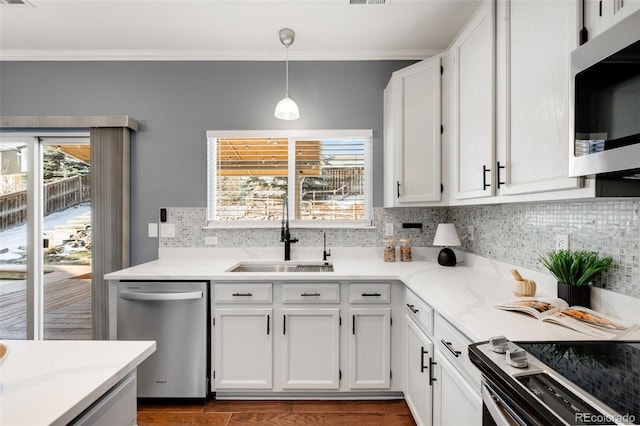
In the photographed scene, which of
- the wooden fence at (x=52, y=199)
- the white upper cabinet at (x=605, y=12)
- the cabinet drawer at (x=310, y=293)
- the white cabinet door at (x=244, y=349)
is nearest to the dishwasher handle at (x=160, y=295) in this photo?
the white cabinet door at (x=244, y=349)

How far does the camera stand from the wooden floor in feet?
A: 6.58

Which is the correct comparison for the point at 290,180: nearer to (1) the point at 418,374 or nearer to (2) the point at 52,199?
(1) the point at 418,374

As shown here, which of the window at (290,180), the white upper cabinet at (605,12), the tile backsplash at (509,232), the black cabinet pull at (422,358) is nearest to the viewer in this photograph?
the white upper cabinet at (605,12)

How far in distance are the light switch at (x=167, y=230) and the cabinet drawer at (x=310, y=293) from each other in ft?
4.17

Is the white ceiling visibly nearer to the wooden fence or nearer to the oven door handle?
the wooden fence

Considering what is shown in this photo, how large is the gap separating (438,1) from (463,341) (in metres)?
2.08

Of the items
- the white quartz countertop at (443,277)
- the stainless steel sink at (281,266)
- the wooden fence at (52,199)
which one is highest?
the wooden fence at (52,199)

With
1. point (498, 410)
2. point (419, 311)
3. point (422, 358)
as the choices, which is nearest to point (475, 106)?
point (419, 311)

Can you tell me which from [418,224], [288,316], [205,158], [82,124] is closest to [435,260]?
[418,224]

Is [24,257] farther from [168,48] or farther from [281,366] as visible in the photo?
[281,366]

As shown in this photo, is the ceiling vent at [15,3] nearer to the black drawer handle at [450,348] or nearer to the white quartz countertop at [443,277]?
the white quartz countertop at [443,277]

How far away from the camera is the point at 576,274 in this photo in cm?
136

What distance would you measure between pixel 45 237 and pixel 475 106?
11.7 ft

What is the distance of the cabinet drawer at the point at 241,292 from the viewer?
214 cm
